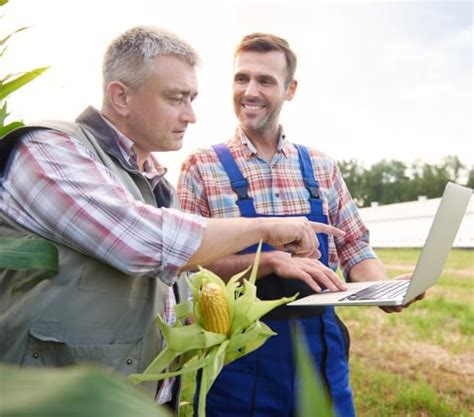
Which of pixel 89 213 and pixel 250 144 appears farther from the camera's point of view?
pixel 250 144

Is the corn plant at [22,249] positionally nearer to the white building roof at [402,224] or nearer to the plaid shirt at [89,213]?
the plaid shirt at [89,213]

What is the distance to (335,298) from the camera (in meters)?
0.98

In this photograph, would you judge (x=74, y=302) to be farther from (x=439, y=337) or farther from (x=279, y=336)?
(x=439, y=337)

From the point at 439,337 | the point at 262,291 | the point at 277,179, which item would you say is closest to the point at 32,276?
the point at 262,291

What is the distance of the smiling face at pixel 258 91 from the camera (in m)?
1.52

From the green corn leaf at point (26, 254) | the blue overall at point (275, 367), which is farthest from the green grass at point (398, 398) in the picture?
the green corn leaf at point (26, 254)

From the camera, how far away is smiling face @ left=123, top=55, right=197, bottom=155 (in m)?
1.07

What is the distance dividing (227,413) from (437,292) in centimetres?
405

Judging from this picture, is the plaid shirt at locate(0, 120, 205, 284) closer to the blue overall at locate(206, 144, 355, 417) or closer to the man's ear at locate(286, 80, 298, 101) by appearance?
the blue overall at locate(206, 144, 355, 417)

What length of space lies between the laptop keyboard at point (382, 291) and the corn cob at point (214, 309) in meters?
0.34

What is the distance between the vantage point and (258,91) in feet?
4.99

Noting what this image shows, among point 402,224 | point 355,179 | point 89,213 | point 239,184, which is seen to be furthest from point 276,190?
point 355,179

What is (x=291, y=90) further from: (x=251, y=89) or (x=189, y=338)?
(x=189, y=338)

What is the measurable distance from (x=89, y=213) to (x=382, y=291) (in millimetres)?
592
